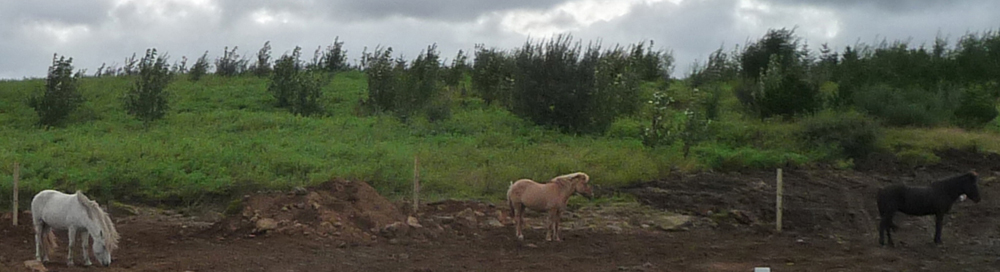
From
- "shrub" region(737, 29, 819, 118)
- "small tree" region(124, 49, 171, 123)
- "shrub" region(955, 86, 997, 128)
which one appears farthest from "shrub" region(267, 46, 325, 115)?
"shrub" region(955, 86, 997, 128)

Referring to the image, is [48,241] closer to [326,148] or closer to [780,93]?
[326,148]

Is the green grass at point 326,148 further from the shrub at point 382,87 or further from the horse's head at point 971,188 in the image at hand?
the horse's head at point 971,188

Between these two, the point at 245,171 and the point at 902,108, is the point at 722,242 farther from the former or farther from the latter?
the point at 902,108

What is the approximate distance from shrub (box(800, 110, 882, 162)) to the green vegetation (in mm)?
58

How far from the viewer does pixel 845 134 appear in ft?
86.1

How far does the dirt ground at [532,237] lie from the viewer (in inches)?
475

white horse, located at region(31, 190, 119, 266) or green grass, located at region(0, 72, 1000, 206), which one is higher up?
green grass, located at region(0, 72, 1000, 206)

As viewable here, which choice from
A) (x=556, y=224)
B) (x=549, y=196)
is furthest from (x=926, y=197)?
(x=549, y=196)

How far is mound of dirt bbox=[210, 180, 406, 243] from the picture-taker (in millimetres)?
14047

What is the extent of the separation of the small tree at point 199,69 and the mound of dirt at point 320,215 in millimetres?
22827

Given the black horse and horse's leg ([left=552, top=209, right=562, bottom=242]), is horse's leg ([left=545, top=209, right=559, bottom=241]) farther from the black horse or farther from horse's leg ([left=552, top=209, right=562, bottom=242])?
the black horse

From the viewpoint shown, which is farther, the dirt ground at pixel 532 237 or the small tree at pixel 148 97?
the small tree at pixel 148 97

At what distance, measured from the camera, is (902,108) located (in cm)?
3094

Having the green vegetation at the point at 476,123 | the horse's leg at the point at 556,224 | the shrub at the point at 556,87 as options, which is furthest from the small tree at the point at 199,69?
the horse's leg at the point at 556,224
